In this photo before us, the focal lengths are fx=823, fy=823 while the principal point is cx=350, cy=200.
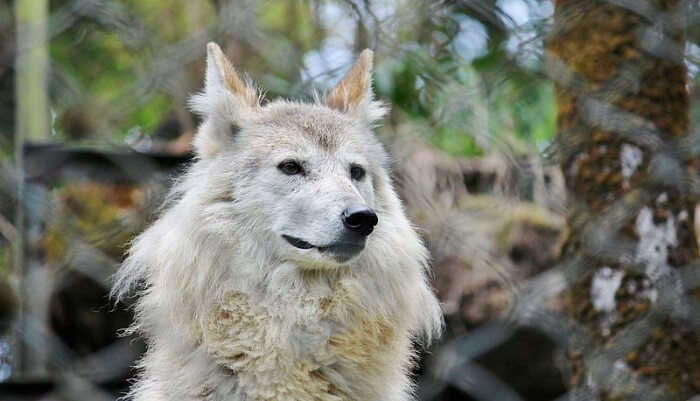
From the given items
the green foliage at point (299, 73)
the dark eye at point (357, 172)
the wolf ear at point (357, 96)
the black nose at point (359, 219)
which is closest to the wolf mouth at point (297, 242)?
the black nose at point (359, 219)

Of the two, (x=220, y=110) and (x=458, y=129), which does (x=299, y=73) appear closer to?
(x=220, y=110)

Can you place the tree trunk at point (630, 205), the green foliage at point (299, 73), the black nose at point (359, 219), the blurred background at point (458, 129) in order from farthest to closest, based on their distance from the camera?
the tree trunk at point (630, 205) → the black nose at point (359, 219) → the blurred background at point (458, 129) → the green foliage at point (299, 73)

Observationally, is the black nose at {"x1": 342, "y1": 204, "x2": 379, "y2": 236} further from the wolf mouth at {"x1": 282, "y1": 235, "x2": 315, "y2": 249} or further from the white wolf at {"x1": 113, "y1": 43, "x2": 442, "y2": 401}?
the wolf mouth at {"x1": 282, "y1": 235, "x2": 315, "y2": 249}

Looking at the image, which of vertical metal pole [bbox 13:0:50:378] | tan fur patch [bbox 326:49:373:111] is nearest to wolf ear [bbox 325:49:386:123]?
tan fur patch [bbox 326:49:373:111]

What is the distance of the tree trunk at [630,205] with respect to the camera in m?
2.14

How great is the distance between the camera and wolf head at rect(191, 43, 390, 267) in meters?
1.89

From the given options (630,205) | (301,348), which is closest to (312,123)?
(301,348)

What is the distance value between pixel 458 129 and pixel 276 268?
0.77 metres

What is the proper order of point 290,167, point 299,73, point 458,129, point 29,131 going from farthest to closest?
1. point 458,129
2. point 299,73
3. point 290,167
4. point 29,131

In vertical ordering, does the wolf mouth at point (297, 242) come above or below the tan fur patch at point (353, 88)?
below

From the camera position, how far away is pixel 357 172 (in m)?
2.14

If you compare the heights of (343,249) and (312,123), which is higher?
(312,123)

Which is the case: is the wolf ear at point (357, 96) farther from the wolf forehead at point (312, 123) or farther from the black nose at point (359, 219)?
the black nose at point (359, 219)

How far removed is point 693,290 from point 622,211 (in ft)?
1.12
